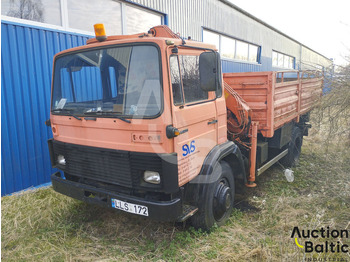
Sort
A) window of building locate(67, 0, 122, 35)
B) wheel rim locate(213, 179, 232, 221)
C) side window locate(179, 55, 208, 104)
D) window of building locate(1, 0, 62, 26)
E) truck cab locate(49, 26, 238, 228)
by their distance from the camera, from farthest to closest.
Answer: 1. window of building locate(67, 0, 122, 35)
2. window of building locate(1, 0, 62, 26)
3. wheel rim locate(213, 179, 232, 221)
4. side window locate(179, 55, 208, 104)
5. truck cab locate(49, 26, 238, 228)

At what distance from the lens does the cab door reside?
8.86ft

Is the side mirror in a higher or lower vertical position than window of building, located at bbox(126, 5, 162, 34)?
lower

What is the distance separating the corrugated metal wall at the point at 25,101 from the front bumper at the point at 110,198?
162 cm

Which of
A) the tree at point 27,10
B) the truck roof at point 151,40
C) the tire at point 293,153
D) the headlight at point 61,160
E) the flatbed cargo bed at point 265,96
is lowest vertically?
the tire at point 293,153

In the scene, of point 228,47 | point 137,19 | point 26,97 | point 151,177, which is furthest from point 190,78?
point 228,47

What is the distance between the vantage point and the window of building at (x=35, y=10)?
4316 millimetres

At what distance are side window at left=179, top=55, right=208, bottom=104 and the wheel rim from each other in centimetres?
116

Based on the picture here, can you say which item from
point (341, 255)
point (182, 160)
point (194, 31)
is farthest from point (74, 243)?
point (194, 31)

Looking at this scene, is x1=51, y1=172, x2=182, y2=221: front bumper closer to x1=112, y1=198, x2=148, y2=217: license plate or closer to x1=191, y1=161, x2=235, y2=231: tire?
x1=112, y1=198, x2=148, y2=217: license plate

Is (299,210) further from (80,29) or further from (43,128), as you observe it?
(80,29)

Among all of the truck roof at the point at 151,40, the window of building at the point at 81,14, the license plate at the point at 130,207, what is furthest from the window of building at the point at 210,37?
the license plate at the point at 130,207

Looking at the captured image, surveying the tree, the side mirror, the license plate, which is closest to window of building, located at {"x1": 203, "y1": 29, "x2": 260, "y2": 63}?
the tree

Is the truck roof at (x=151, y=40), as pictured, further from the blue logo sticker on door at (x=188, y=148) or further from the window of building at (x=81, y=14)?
the window of building at (x=81, y=14)

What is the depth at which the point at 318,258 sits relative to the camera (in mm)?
2629
